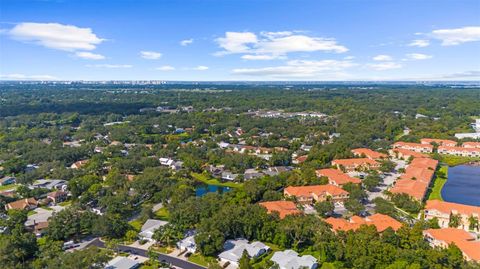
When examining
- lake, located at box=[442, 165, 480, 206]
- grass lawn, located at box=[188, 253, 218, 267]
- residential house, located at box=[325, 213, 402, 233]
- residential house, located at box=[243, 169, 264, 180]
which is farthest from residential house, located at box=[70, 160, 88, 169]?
lake, located at box=[442, 165, 480, 206]

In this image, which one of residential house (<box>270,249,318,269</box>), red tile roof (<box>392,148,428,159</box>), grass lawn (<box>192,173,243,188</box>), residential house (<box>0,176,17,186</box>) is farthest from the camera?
red tile roof (<box>392,148,428,159</box>)

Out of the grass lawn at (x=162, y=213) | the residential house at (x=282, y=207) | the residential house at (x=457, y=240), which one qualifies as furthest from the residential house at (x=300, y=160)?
the residential house at (x=457, y=240)

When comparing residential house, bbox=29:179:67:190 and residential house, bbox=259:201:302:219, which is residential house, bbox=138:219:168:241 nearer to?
residential house, bbox=259:201:302:219

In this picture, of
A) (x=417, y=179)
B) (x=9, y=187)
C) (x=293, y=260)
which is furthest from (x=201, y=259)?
(x=9, y=187)

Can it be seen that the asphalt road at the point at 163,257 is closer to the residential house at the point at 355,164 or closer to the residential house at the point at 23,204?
the residential house at the point at 23,204

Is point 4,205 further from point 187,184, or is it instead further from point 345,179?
point 345,179

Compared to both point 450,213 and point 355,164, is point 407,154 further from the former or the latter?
point 450,213

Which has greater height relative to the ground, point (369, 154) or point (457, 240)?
point (369, 154)
